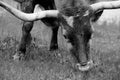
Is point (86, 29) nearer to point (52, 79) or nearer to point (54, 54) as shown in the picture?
point (52, 79)

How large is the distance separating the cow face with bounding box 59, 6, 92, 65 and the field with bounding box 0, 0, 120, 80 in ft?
1.03

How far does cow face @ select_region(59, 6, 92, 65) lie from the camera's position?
754cm

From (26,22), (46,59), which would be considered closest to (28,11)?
(26,22)

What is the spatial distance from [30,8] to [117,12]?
8.68 metres

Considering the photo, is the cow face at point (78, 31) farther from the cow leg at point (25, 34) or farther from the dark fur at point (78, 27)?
the cow leg at point (25, 34)

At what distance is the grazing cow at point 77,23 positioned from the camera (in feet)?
24.7

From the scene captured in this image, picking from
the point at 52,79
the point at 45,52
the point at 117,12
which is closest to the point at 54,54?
the point at 45,52

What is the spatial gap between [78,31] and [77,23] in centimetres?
15

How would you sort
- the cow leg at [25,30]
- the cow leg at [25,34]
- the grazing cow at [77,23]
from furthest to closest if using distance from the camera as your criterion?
1. the cow leg at [25,34]
2. the cow leg at [25,30]
3. the grazing cow at [77,23]

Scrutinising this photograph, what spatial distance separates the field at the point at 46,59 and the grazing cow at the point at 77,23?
33cm

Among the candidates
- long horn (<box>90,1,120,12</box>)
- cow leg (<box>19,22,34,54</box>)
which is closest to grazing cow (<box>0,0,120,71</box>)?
long horn (<box>90,1,120,12</box>)

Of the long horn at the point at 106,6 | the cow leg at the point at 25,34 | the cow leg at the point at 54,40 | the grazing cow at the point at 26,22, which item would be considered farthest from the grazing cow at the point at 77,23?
the cow leg at the point at 54,40

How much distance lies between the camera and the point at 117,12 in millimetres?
17391

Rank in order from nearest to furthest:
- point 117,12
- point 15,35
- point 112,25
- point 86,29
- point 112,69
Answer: point 86,29, point 112,69, point 15,35, point 112,25, point 117,12
